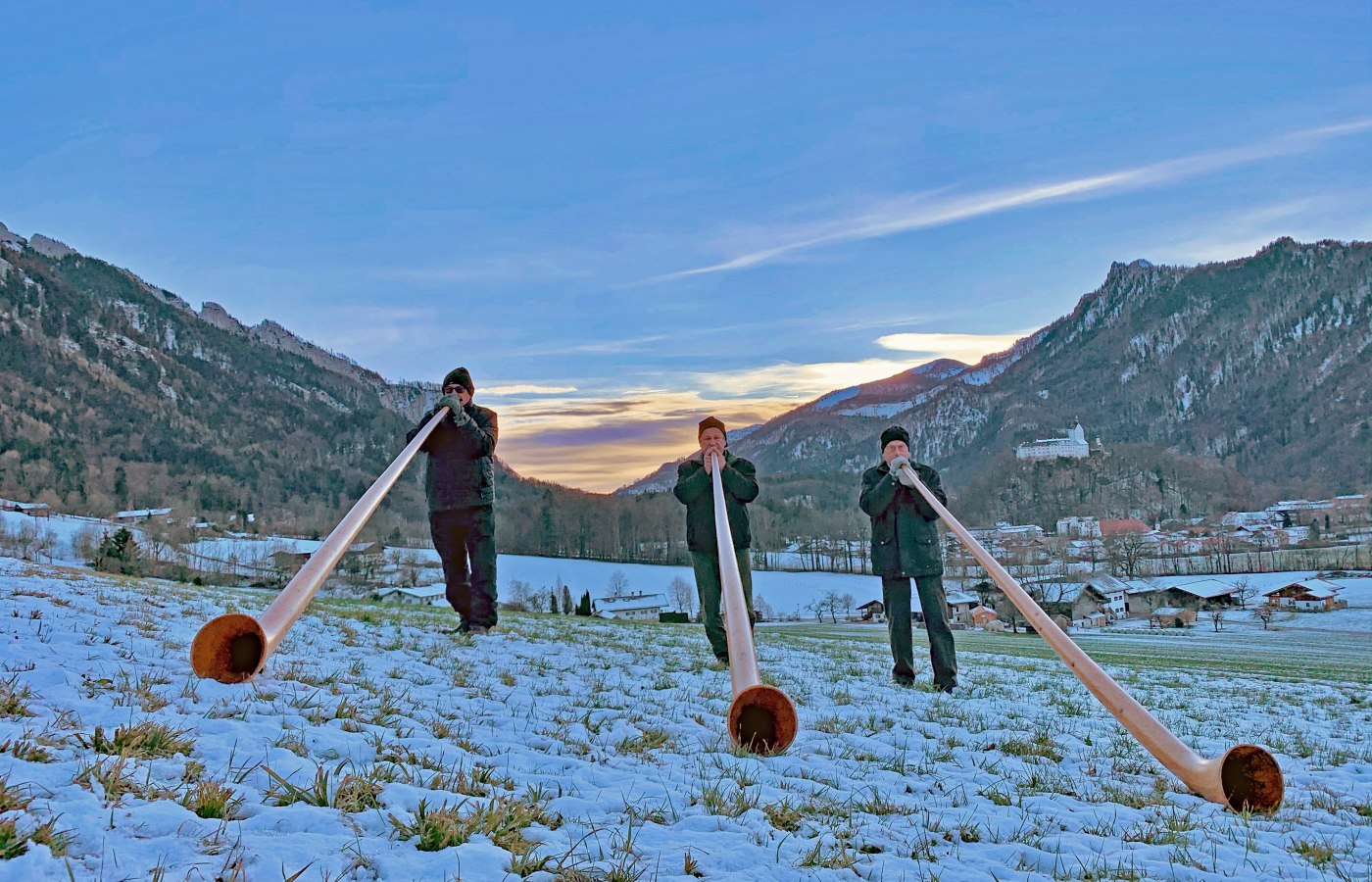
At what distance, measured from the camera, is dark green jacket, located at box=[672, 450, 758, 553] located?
9.40 m

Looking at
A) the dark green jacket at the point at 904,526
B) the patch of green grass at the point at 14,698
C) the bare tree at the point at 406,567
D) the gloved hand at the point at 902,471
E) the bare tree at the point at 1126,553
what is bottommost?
the bare tree at the point at 1126,553

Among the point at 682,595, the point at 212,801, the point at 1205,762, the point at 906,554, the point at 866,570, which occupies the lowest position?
the point at 682,595

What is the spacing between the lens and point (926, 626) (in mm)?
8648

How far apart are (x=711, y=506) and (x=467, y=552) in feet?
9.57

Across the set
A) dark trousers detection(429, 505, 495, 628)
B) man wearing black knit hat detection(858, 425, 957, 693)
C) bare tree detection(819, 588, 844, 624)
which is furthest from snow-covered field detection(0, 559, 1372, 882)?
bare tree detection(819, 588, 844, 624)

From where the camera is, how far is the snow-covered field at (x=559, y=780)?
122 inches

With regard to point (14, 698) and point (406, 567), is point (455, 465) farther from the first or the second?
point (406, 567)

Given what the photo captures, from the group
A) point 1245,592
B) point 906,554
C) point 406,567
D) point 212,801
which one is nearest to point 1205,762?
point 906,554

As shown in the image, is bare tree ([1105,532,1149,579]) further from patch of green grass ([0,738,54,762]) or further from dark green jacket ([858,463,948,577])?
patch of green grass ([0,738,54,762])

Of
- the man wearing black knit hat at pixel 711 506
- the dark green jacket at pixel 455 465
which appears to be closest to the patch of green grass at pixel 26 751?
the dark green jacket at pixel 455 465

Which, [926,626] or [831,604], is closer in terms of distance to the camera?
[926,626]

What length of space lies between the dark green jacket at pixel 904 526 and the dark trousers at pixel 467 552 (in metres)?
4.29

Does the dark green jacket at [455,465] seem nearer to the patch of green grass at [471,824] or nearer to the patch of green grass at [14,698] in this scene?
the patch of green grass at [14,698]

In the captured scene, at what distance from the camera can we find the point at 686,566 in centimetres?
11044
